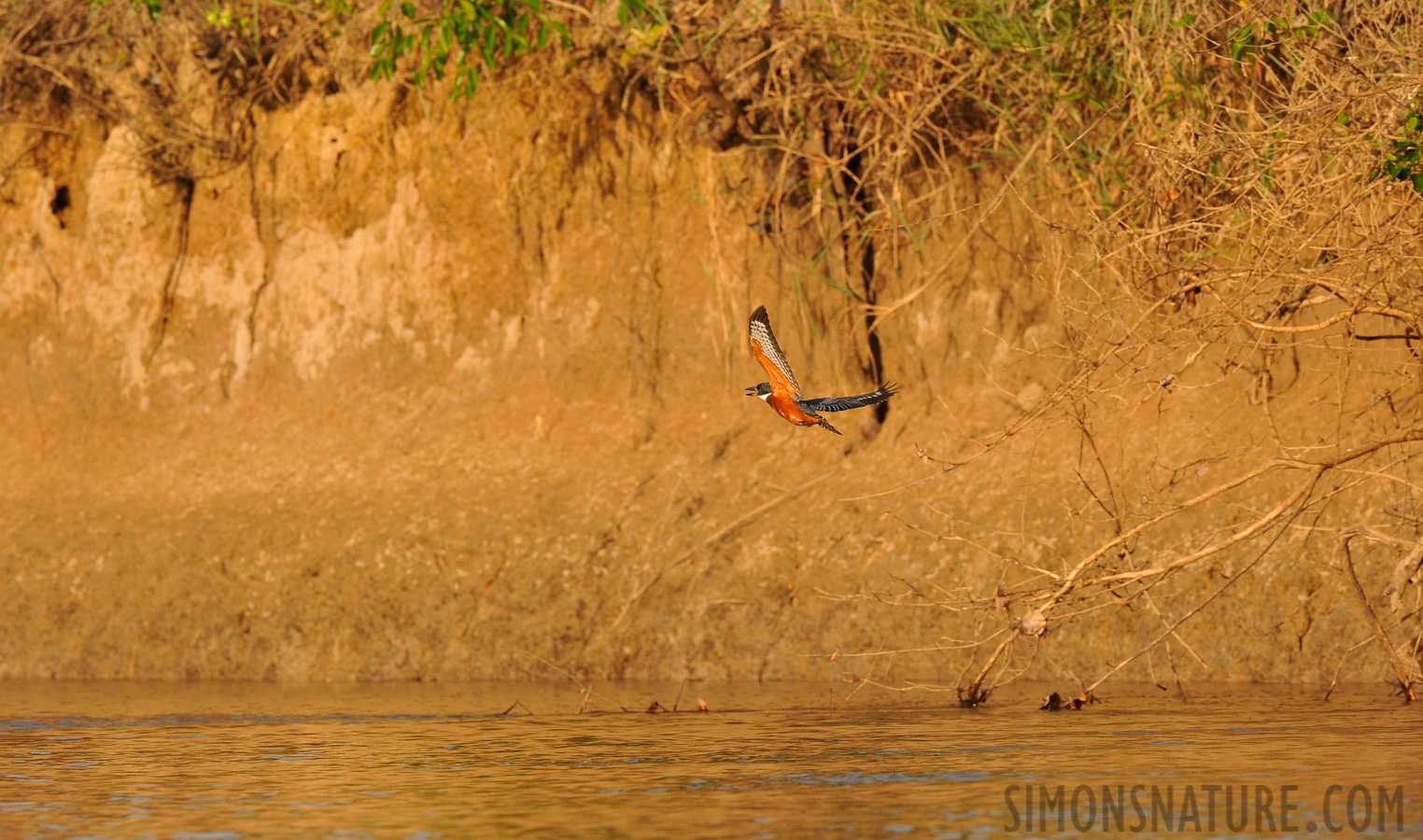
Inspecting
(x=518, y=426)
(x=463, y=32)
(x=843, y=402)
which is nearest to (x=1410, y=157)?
(x=843, y=402)

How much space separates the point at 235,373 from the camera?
12.7 meters

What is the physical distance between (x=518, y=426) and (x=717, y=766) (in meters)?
6.26

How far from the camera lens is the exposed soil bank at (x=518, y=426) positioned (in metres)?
9.84

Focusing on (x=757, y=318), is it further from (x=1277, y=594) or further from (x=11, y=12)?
(x=11, y=12)

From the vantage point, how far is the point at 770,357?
20.6ft

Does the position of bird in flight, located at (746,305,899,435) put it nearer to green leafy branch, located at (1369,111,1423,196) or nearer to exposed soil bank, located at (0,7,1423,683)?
green leafy branch, located at (1369,111,1423,196)

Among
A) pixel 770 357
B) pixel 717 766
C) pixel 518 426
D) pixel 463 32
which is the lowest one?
Result: pixel 717 766

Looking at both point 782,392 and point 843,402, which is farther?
point 782,392

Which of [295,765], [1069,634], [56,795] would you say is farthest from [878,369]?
[56,795]

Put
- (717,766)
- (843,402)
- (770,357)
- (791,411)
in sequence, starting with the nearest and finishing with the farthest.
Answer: (717,766) < (843,402) < (791,411) < (770,357)

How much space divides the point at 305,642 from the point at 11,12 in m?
5.21

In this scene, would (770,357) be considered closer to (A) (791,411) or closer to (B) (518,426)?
(A) (791,411)

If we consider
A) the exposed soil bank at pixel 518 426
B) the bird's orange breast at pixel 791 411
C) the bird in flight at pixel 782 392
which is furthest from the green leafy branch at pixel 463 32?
the bird's orange breast at pixel 791 411

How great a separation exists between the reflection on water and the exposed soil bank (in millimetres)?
1400
